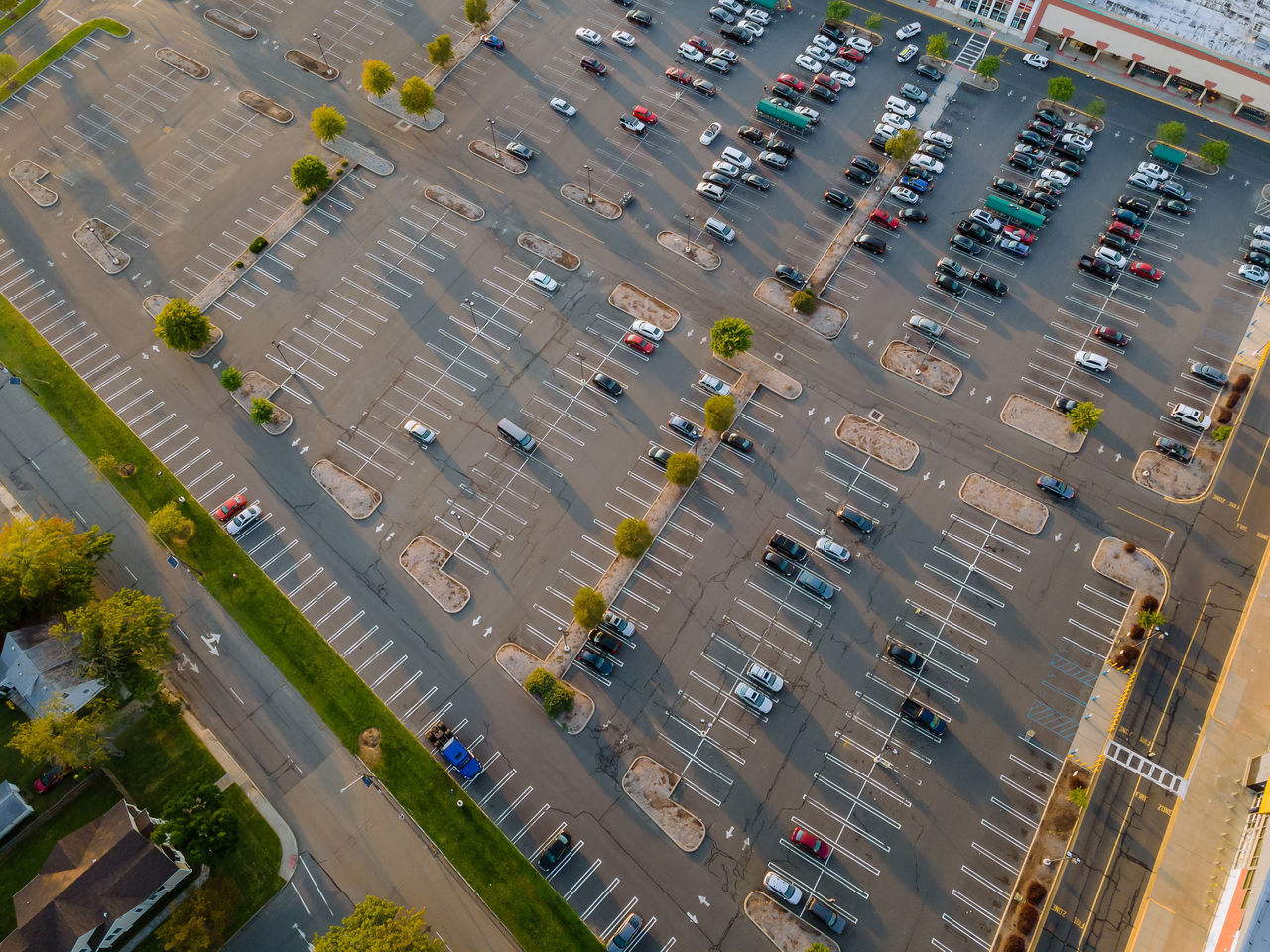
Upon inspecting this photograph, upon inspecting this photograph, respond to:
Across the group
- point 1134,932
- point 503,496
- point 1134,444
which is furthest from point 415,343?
point 1134,932

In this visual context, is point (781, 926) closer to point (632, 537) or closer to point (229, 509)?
point (632, 537)

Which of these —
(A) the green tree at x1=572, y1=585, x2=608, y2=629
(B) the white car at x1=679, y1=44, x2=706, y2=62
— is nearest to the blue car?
(B) the white car at x1=679, y1=44, x2=706, y2=62

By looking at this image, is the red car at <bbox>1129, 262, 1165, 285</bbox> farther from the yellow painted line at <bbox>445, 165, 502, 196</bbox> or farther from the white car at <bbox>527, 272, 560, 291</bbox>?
the yellow painted line at <bbox>445, 165, 502, 196</bbox>

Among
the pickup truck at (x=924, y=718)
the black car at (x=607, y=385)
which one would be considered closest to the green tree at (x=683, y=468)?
the black car at (x=607, y=385)

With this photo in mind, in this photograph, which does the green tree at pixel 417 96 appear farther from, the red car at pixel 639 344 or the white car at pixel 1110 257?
the white car at pixel 1110 257

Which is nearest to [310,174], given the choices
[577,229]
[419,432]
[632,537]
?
[577,229]

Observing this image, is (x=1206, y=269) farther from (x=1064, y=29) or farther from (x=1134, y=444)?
(x=1064, y=29)

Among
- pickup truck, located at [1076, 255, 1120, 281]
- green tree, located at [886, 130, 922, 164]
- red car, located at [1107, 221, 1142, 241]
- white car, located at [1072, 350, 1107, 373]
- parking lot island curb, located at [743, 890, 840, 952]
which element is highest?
red car, located at [1107, 221, 1142, 241]
